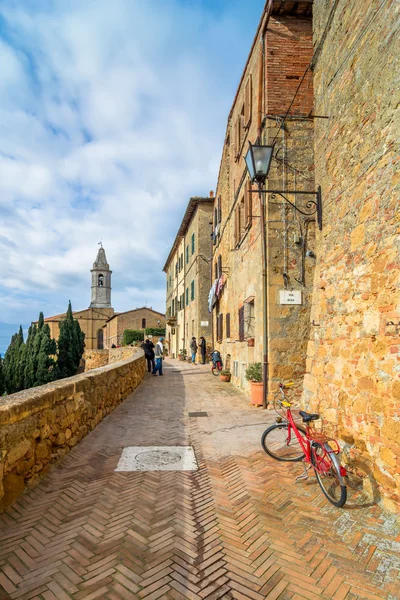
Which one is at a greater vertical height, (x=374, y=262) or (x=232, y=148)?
(x=232, y=148)

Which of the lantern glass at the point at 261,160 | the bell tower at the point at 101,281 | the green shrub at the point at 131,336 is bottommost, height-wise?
the green shrub at the point at 131,336

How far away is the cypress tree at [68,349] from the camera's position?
108 ft

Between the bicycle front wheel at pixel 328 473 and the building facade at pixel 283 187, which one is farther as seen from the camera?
the building facade at pixel 283 187

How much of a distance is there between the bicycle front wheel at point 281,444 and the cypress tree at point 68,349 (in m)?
29.7

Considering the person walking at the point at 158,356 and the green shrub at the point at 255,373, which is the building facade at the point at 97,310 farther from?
the green shrub at the point at 255,373

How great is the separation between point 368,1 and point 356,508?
560 centimetres

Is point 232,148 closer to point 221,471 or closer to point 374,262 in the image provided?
point 374,262

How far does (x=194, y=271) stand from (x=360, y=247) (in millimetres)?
19035

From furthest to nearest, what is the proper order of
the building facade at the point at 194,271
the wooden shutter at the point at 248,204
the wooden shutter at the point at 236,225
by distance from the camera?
the building facade at the point at 194,271 < the wooden shutter at the point at 236,225 < the wooden shutter at the point at 248,204

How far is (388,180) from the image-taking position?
3.98m

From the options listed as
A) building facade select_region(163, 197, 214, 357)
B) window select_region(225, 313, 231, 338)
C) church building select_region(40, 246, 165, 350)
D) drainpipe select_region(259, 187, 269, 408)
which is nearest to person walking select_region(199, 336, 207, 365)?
building facade select_region(163, 197, 214, 357)

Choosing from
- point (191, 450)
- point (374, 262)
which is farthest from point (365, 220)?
point (191, 450)

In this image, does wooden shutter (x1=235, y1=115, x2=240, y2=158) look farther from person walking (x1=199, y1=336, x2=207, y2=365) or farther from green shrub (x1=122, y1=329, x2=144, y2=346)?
green shrub (x1=122, y1=329, x2=144, y2=346)

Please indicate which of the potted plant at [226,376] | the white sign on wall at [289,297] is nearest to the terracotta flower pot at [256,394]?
the white sign on wall at [289,297]
